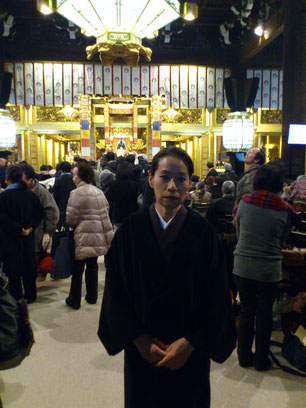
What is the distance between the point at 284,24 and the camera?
6.80m

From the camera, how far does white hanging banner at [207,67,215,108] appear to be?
32.4 feet

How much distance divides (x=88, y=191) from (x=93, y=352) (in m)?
1.67

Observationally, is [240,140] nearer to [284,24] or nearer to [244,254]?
[284,24]

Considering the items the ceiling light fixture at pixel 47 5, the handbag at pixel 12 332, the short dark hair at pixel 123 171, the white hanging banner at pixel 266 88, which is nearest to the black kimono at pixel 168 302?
the handbag at pixel 12 332

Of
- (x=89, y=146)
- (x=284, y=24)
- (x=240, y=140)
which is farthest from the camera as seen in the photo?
(x=89, y=146)

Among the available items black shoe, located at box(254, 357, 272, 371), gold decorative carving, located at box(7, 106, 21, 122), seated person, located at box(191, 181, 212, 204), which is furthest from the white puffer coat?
gold decorative carving, located at box(7, 106, 21, 122)

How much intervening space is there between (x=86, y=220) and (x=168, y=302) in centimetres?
263

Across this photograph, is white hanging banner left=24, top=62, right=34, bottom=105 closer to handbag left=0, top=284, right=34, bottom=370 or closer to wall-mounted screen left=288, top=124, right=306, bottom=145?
wall-mounted screen left=288, top=124, right=306, bottom=145

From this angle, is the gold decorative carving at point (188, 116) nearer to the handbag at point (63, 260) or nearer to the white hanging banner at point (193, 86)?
the white hanging banner at point (193, 86)

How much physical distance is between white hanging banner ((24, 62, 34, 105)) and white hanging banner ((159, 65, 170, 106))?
11.7ft

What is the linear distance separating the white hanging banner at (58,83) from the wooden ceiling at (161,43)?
444 mm

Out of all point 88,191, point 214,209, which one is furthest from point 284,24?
point 88,191

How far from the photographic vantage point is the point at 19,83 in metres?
9.57

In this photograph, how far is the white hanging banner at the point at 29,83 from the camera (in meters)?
9.46
